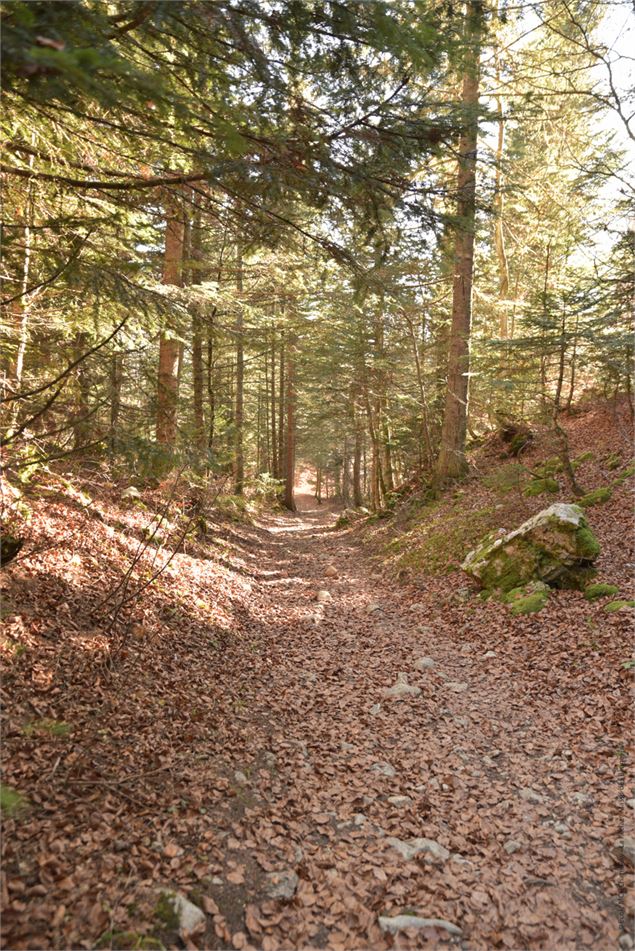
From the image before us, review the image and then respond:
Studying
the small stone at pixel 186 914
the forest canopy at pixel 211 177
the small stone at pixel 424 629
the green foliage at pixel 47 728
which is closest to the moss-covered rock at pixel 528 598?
the small stone at pixel 424 629

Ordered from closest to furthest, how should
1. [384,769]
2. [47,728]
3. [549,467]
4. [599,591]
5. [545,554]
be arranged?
[47,728] < [384,769] < [599,591] < [545,554] < [549,467]

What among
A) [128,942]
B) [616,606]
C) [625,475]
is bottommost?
[128,942]

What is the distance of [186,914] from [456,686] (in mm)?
4098

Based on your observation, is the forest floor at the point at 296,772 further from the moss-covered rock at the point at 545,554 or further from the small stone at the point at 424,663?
the moss-covered rock at the point at 545,554

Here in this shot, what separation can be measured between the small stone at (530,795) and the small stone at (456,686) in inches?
68.7

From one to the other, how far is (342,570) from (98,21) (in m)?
11.0

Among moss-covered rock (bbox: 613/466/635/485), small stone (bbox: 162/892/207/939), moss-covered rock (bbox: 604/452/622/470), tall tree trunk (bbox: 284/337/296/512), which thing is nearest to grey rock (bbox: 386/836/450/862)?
small stone (bbox: 162/892/207/939)

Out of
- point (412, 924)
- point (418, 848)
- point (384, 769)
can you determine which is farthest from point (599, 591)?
point (412, 924)

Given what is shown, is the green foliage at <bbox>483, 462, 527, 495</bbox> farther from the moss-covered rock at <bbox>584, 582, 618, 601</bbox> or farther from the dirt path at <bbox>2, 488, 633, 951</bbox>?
the dirt path at <bbox>2, 488, 633, 951</bbox>

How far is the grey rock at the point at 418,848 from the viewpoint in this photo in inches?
136

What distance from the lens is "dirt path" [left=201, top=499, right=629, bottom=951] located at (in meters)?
2.98

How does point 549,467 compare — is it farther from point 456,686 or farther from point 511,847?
point 511,847

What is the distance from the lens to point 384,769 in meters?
4.45

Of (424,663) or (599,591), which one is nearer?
(424,663)
